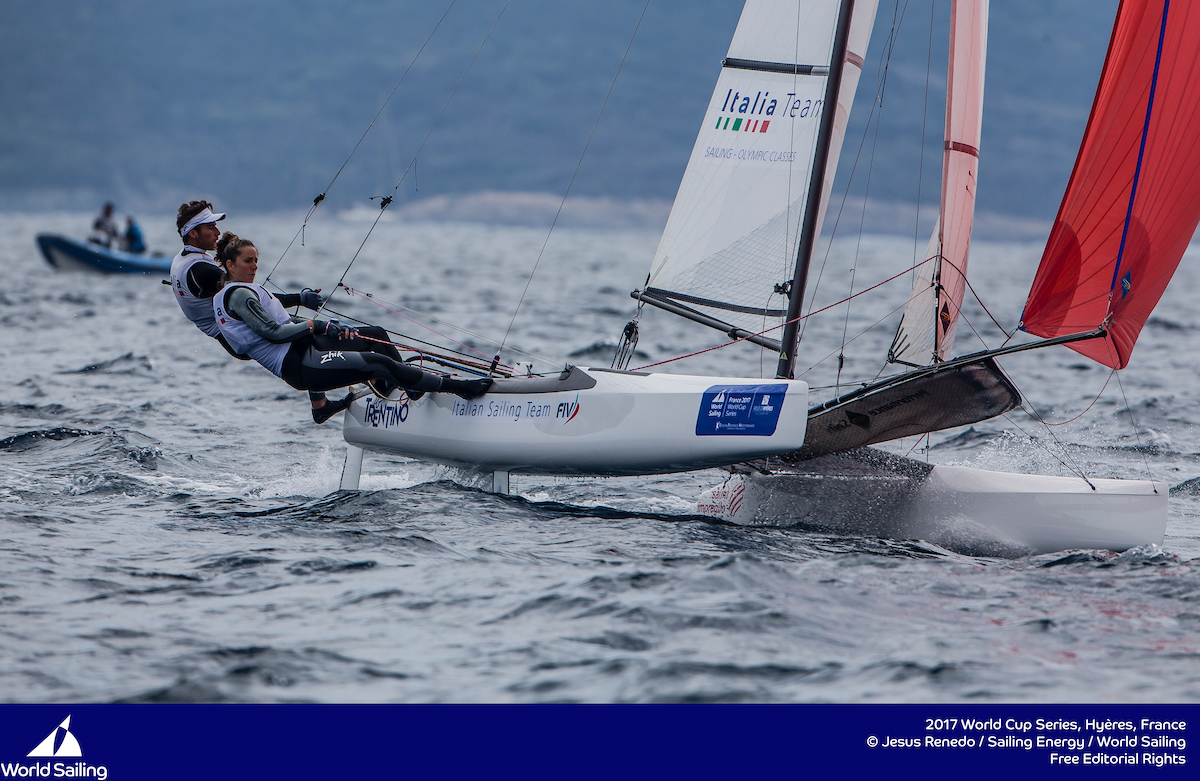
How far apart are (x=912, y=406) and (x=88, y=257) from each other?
18.4 metres

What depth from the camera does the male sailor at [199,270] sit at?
5.38 meters

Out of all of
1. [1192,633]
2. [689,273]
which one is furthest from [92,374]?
[1192,633]

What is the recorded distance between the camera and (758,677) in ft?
10.3

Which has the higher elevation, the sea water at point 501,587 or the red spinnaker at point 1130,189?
the red spinnaker at point 1130,189

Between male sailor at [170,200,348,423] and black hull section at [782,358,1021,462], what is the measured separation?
7.61 feet

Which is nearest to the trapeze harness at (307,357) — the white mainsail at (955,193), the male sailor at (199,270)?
the male sailor at (199,270)

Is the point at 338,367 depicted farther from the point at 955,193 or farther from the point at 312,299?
the point at 955,193
